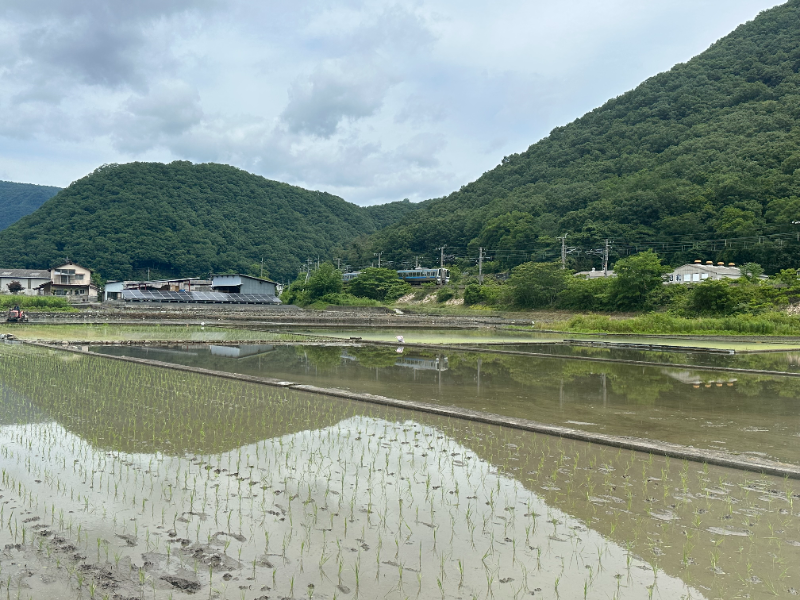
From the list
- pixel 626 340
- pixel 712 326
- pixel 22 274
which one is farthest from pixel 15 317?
pixel 712 326

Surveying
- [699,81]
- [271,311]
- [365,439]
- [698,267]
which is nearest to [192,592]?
[365,439]

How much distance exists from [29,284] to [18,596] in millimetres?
70265

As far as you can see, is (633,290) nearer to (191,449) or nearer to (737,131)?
(191,449)

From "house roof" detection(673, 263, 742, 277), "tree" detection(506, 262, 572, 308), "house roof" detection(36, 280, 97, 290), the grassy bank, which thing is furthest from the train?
the grassy bank

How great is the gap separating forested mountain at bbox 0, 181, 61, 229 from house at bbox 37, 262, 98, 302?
119 meters

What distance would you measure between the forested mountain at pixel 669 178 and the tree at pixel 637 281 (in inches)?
738

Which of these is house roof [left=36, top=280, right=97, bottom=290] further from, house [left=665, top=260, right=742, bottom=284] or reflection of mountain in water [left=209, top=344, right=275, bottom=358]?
house [left=665, top=260, right=742, bottom=284]

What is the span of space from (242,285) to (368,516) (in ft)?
195

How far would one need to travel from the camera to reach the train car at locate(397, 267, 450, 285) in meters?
71.8

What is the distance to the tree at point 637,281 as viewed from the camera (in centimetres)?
3903

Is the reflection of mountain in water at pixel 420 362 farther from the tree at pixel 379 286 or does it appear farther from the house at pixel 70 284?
the house at pixel 70 284

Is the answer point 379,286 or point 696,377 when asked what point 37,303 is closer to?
point 379,286

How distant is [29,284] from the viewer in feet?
199

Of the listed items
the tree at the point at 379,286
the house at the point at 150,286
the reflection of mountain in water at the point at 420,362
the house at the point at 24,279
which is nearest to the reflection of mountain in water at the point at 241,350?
the reflection of mountain in water at the point at 420,362
